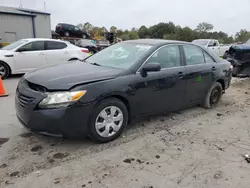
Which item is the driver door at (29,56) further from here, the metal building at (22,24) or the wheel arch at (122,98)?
the metal building at (22,24)

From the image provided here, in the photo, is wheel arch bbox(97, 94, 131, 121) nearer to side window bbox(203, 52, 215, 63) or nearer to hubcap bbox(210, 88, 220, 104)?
side window bbox(203, 52, 215, 63)

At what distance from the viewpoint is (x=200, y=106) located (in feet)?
18.4

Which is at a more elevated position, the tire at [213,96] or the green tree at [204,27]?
the green tree at [204,27]

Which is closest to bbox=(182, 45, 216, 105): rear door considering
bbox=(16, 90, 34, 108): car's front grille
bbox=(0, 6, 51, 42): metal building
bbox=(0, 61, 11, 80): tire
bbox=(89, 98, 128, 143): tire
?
bbox=(89, 98, 128, 143): tire

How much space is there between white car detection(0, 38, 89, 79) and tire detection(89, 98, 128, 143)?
5.37 meters

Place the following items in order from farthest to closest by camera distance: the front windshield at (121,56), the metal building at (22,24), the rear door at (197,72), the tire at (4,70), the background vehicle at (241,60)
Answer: the metal building at (22,24), the background vehicle at (241,60), the tire at (4,70), the rear door at (197,72), the front windshield at (121,56)

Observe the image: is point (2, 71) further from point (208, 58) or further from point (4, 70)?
point (208, 58)

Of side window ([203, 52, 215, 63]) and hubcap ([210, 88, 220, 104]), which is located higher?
side window ([203, 52, 215, 63])

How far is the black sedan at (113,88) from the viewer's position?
3.20m

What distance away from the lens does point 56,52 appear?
9.61 meters

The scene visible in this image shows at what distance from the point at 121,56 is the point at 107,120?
1.32 metres

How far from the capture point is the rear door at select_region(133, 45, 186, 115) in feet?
12.9

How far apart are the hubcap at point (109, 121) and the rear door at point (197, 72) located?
1684mm

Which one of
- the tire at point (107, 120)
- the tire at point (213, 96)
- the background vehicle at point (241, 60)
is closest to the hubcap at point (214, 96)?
the tire at point (213, 96)
